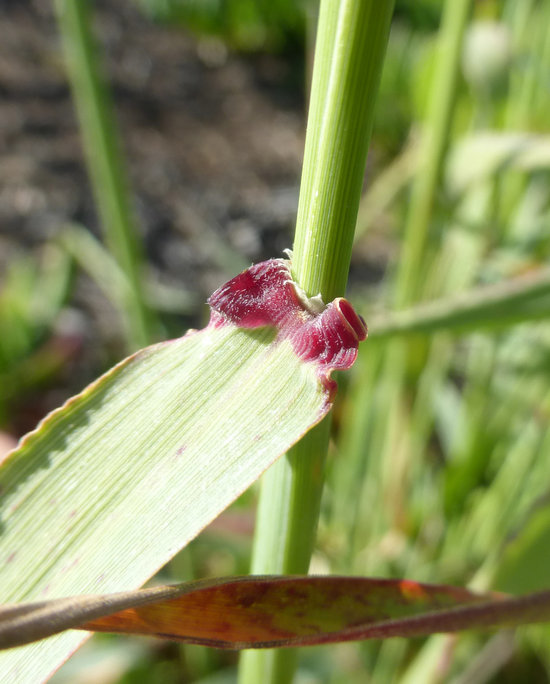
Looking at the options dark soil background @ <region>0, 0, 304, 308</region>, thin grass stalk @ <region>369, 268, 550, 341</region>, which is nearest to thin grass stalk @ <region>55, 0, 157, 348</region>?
thin grass stalk @ <region>369, 268, 550, 341</region>

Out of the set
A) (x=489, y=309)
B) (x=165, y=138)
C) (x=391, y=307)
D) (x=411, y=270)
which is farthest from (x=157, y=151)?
(x=489, y=309)

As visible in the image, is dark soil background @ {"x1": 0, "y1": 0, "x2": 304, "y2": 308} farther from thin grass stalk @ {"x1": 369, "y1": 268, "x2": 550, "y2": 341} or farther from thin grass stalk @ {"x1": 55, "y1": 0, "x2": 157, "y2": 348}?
thin grass stalk @ {"x1": 369, "y1": 268, "x2": 550, "y2": 341}

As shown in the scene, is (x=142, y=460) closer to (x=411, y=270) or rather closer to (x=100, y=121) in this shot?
(x=100, y=121)

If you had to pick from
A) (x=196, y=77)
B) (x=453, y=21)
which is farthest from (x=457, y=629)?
(x=196, y=77)

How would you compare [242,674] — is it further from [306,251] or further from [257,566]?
[306,251]

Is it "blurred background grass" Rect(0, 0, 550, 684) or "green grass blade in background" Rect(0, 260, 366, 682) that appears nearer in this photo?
"green grass blade in background" Rect(0, 260, 366, 682)

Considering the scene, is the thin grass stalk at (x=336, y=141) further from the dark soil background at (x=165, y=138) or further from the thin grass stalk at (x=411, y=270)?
the dark soil background at (x=165, y=138)

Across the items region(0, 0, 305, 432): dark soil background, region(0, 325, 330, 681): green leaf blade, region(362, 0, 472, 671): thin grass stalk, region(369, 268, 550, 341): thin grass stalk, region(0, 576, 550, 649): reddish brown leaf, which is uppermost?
region(0, 0, 305, 432): dark soil background
